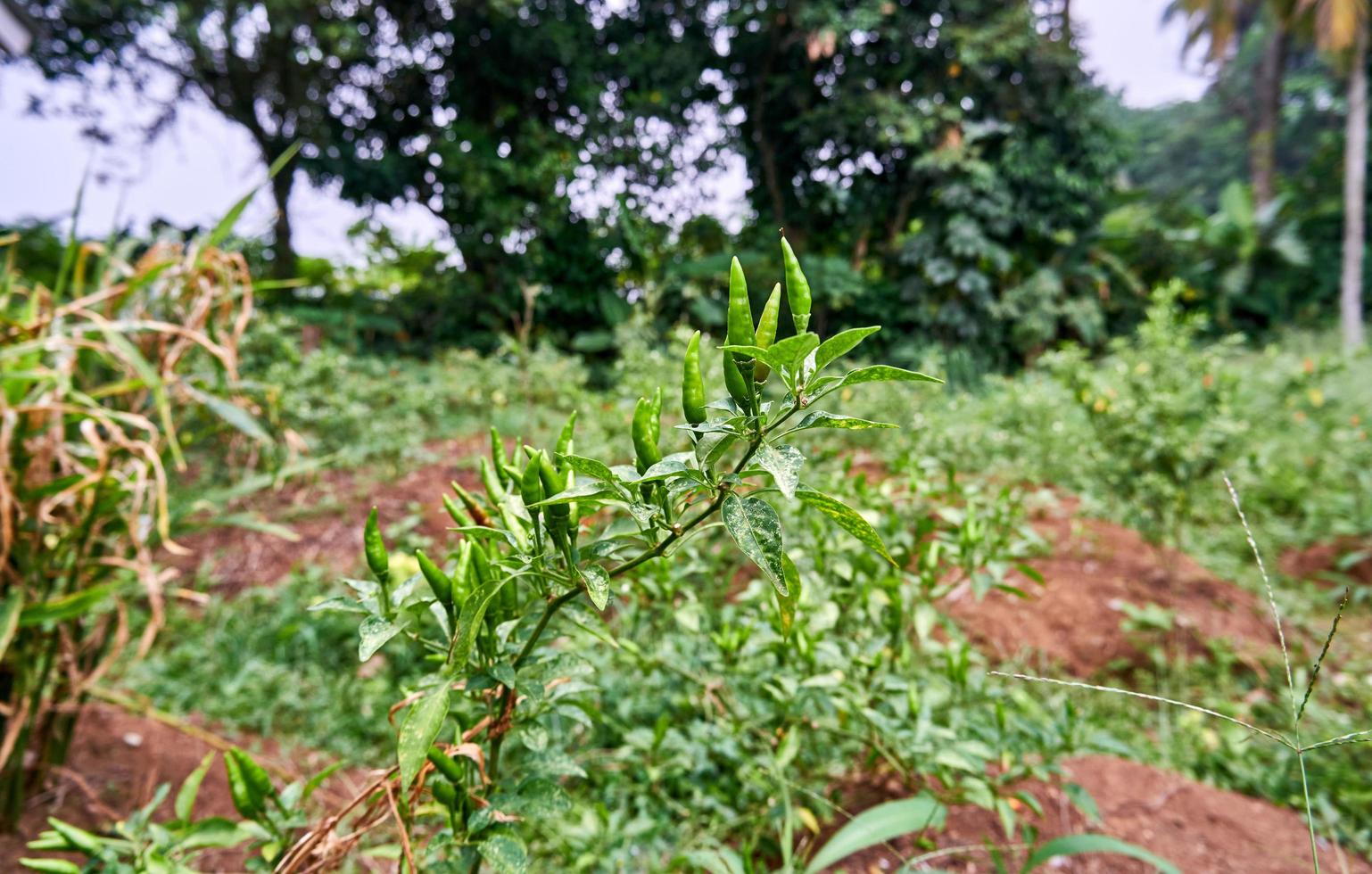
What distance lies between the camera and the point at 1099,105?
324 inches

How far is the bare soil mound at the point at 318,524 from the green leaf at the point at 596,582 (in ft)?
7.14

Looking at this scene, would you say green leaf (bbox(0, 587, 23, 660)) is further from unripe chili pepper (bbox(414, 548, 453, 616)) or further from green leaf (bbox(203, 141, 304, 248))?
unripe chili pepper (bbox(414, 548, 453, 616))

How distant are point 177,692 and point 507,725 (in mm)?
2016

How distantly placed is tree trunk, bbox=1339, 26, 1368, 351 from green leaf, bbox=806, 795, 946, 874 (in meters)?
10.1

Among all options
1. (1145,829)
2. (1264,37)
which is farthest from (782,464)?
(1264,37)

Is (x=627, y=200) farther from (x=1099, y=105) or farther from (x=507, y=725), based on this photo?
(x=1099, y=105)

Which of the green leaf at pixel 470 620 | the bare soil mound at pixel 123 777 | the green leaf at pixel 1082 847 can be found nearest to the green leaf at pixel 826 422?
the green leaf at pixel 470 620

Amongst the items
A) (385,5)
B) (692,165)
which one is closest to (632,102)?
(692,165)

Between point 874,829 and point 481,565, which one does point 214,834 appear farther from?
point 874,829

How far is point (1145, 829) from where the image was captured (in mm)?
1252

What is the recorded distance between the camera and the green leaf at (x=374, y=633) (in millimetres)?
496

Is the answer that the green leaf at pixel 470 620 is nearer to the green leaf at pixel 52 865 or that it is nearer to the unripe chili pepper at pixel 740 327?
the unripe chili pepper at pixel 740 327

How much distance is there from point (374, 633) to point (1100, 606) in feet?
9.11

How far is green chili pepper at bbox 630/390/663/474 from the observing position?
510 millimetres
